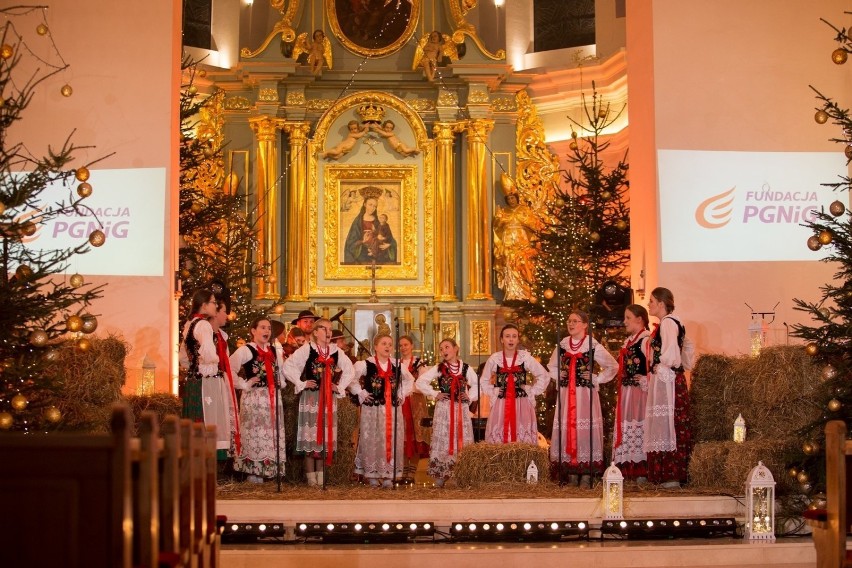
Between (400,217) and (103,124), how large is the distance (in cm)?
705

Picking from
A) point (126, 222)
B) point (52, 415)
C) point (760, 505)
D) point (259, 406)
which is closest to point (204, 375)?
point (259, 406)

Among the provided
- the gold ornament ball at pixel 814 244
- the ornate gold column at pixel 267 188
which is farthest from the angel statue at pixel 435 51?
the gold ornament ball at pixel 814 244

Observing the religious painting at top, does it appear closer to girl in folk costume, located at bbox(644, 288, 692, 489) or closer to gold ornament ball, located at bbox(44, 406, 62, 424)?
girl in folk costume, located at bbox(644, 288, 692, 489)

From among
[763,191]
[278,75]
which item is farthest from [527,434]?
[278,75]

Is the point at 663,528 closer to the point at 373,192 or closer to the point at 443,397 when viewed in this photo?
the point at 443,397

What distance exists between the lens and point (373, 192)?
17562mm

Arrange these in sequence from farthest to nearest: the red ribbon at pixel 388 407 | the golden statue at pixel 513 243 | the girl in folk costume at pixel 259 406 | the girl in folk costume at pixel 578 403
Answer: the golden statue at pixel 513 243, the red ribbon at pixel 388 407, the girl in folk costume at pixel 578 403, the girl in folk costume at pixel 259 406

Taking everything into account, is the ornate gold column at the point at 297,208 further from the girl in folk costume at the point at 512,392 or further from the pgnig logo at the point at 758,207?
the pgnig logo at the point at 758,207

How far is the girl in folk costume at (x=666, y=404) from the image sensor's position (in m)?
9.56

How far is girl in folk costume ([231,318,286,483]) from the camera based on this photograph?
9.87m

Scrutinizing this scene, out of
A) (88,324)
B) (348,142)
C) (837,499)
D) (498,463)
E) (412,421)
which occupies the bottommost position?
(498,463)

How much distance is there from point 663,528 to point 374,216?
10103 millimetres

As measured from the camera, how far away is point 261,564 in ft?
24.2

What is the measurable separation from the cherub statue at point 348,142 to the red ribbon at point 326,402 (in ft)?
25.6
